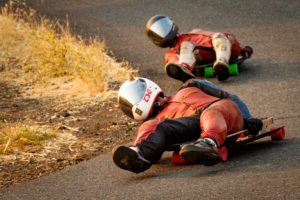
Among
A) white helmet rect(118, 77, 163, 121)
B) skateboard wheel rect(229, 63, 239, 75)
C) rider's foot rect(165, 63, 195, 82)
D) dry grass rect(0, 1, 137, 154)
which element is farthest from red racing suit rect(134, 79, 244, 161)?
skateboard wheel rect(229, 63, 239, 75)

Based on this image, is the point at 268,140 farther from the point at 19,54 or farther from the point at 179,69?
the point at 19,54

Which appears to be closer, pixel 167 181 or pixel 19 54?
pixel 167 181

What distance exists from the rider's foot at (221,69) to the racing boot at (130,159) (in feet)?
12.2

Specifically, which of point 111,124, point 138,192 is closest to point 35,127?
point 111,124

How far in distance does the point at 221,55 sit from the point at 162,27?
1.26 m

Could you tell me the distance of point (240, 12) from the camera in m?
13.8

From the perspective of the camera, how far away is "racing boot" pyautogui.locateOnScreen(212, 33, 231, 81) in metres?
9.04

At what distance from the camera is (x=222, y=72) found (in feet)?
29.8

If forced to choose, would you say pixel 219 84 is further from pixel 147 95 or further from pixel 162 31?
pixel 147 95

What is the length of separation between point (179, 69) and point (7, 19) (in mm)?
7423

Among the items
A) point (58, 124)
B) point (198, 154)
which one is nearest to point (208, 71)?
point (58, 124)

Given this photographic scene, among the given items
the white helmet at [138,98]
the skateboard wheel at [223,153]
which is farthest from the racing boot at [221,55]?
the skateboard wheel at [223,153]

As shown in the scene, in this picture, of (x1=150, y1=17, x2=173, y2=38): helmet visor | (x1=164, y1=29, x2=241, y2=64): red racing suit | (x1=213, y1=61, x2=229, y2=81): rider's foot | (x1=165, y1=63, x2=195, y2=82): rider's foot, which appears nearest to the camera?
(x1=165, y1=63, x2=195, y2=82): rider's foot

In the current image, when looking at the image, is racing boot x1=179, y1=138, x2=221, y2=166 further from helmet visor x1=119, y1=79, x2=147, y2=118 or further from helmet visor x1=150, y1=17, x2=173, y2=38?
helmet visor x1=150, y1=17, x2=173, y2=38
